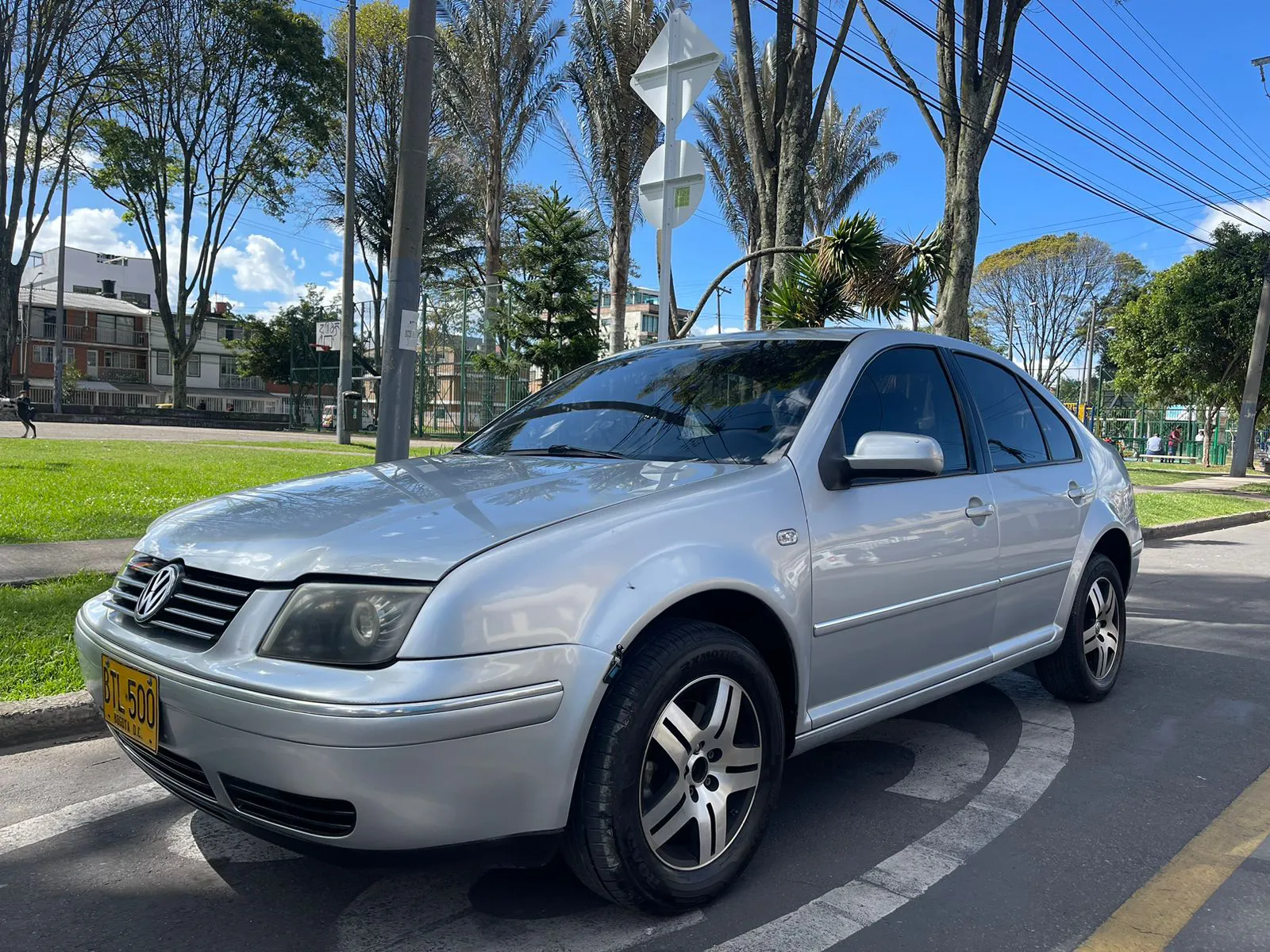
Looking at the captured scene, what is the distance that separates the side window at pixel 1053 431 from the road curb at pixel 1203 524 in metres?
7.08

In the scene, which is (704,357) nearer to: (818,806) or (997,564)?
(997,564)

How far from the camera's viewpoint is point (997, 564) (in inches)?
139

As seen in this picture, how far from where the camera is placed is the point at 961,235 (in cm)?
1437

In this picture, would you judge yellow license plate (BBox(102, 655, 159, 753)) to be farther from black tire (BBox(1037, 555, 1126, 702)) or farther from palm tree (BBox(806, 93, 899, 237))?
palm tree (BBox(806, 93, 899, 237))

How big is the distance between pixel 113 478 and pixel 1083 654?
950 cm

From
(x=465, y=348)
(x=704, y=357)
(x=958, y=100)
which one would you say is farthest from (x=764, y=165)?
(x=465, y=348)

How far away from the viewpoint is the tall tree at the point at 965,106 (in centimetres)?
1425

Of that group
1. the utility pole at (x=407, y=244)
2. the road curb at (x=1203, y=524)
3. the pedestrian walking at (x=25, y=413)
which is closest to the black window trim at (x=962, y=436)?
the utility pole at (x=407, y=244)

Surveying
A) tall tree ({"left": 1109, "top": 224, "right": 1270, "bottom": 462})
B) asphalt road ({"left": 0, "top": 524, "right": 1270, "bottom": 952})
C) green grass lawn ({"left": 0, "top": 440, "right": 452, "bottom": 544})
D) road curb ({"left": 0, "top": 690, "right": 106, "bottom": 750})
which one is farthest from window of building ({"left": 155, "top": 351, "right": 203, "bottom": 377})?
asphalt road ({"left": 0, "top": 524, "right": 1270, "bottom": 952})

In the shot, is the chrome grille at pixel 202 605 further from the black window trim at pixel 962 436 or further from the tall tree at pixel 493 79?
the tall tree at pixel 493 79

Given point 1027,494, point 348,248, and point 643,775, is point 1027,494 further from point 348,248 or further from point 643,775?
point 348,248

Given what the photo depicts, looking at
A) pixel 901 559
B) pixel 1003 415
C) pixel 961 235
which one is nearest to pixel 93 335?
pixel 961 235

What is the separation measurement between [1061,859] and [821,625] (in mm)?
986

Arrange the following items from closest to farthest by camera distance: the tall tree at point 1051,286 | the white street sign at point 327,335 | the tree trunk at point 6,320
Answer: the white street sign at point 327,335, the tree trunk at point 6,320, the tall tree at point 1051,286
